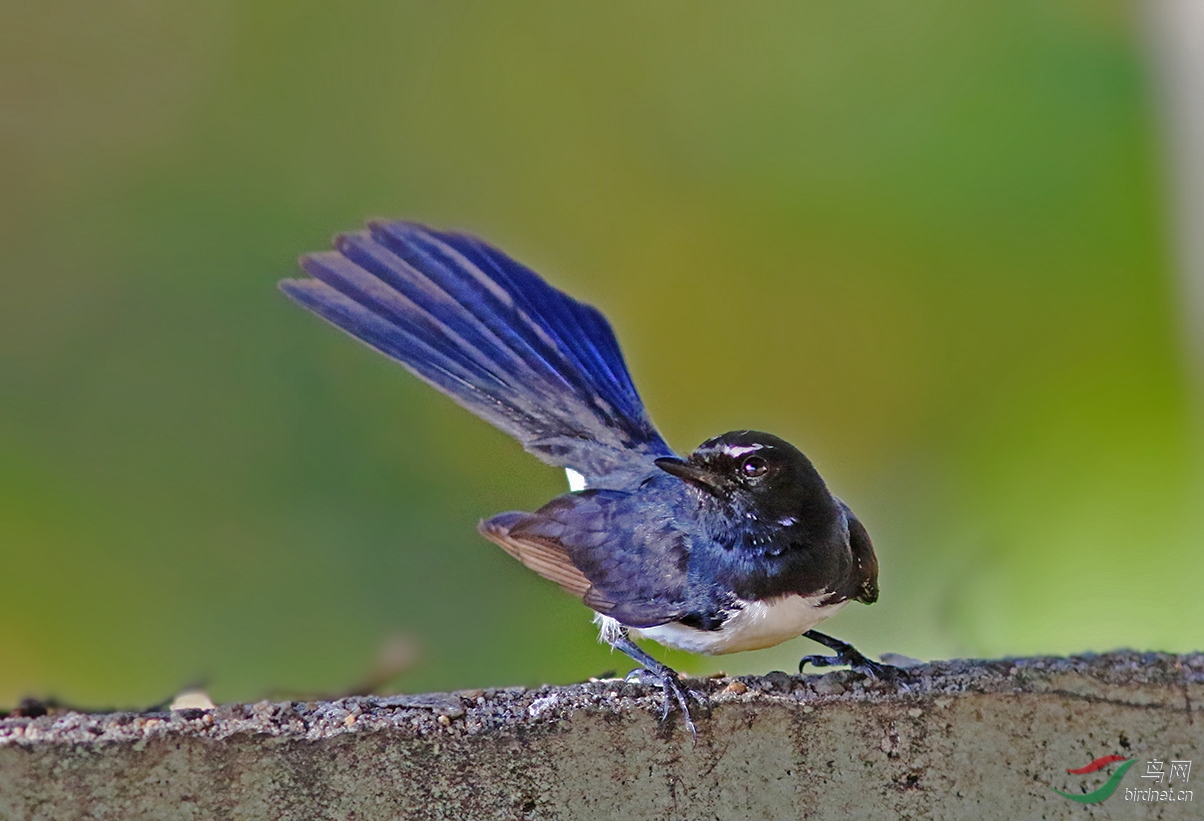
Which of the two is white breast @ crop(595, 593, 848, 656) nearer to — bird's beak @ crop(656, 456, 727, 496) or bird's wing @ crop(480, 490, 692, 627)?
bird's wing @ crop(480, 490, 692, 627)

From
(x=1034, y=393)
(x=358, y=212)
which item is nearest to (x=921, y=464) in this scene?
(x=1034, y=393)

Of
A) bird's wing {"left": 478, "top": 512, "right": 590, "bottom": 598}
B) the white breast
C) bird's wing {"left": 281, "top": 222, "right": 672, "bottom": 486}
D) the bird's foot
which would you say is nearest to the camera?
the bird's foot

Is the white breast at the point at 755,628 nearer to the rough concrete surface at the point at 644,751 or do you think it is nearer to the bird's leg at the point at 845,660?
the bird's leg at the point at 845,660

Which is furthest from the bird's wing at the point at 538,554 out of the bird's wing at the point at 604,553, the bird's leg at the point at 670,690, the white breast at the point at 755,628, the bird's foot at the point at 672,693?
the bird's foot at the point at 672,693

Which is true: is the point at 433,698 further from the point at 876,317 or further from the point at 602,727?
the point at 876,317

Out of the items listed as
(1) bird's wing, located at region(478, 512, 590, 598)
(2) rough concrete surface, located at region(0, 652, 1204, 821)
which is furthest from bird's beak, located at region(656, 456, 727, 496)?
(2) rough concrete surface, located at region(0, 652, 1204, 821)

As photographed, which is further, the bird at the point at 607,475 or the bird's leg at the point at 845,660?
the bird at the point at 607,475

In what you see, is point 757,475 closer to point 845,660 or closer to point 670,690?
point 845,660
